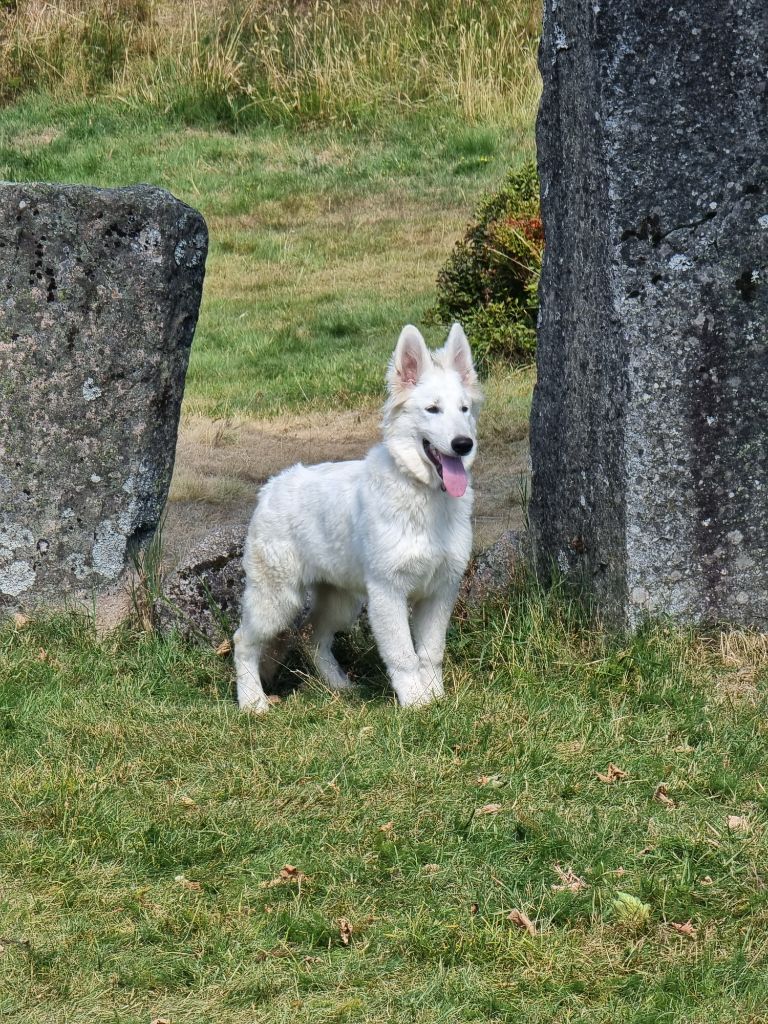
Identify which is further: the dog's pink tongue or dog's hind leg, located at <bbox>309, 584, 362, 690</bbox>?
dog's hind leg, located at <bbox>309, 584, 362, 690</bbox>

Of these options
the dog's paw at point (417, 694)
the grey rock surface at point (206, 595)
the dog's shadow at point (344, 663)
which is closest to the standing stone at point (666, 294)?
the dog's paw at point (417, 694)

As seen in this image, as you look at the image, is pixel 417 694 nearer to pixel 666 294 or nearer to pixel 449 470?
pixel 449 470

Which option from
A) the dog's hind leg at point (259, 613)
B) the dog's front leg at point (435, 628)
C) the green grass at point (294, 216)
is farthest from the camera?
the green grass at point (294, 216)

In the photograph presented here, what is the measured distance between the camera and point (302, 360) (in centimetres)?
1202

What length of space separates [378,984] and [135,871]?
1.07 m

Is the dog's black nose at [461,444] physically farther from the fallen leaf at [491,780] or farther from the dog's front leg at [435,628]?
the fallen leaf at [491,780]

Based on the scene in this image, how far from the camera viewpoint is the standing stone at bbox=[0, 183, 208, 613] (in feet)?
22.5

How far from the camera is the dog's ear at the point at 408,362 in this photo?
5.80 m

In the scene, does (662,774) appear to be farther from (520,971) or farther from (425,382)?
(425,382)

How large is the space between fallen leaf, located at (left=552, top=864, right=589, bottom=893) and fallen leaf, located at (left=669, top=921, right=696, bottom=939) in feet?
1.08

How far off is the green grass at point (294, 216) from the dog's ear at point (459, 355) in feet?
15.4

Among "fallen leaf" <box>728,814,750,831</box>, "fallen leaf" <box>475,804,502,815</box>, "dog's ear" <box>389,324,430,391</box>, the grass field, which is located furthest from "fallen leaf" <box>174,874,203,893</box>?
"dog's ear" <box>389,324,430,391</box>

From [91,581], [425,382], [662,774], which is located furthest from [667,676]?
[91,581]

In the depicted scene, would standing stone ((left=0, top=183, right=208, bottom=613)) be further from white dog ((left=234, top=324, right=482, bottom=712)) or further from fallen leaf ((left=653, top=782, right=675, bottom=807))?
fallen leaf ((left=653, top=782, right=675, bottom=807))
